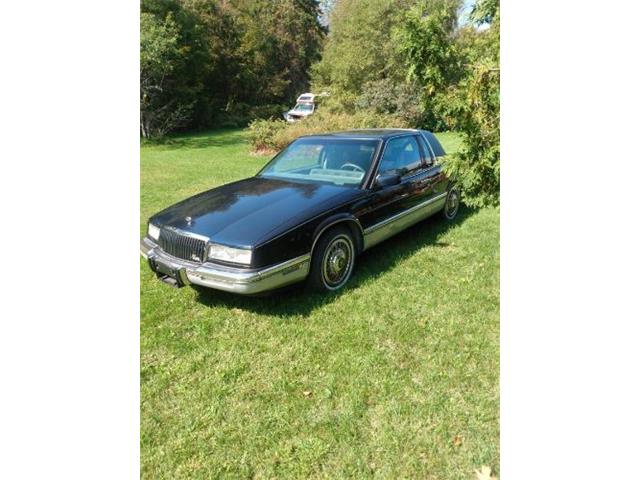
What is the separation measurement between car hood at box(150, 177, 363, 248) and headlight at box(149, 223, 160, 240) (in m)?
0.05

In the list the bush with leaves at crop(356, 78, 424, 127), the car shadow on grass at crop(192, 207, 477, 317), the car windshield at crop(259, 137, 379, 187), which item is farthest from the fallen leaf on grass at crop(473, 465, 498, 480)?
the bush with leaves at crop(356, 78, 424, 127)

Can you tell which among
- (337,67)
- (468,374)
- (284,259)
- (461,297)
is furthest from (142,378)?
(337,67)

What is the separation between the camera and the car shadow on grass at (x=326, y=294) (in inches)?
149

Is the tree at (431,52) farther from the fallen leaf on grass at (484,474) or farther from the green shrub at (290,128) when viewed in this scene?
the green shrub at (290,128)

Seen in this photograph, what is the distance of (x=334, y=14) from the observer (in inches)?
952

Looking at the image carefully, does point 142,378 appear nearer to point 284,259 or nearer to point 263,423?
point 263,423

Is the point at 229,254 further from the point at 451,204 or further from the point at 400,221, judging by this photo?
the point at 451,204

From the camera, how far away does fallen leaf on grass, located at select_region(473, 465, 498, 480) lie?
219 cm

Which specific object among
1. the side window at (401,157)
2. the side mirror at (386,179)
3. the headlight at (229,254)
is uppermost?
the side window at (401,157)

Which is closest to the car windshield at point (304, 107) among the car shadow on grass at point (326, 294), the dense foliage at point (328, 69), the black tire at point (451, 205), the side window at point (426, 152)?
the dense foliage at point (328, 69)

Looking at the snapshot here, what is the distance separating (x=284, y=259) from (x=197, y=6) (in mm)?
24728

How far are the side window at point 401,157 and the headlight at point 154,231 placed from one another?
7.53 feet

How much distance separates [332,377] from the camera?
2.92 metres

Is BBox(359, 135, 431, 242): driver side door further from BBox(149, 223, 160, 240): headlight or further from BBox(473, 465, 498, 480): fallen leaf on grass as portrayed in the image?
BBox(473, 465, 498, 480): fallen leaf on grass
